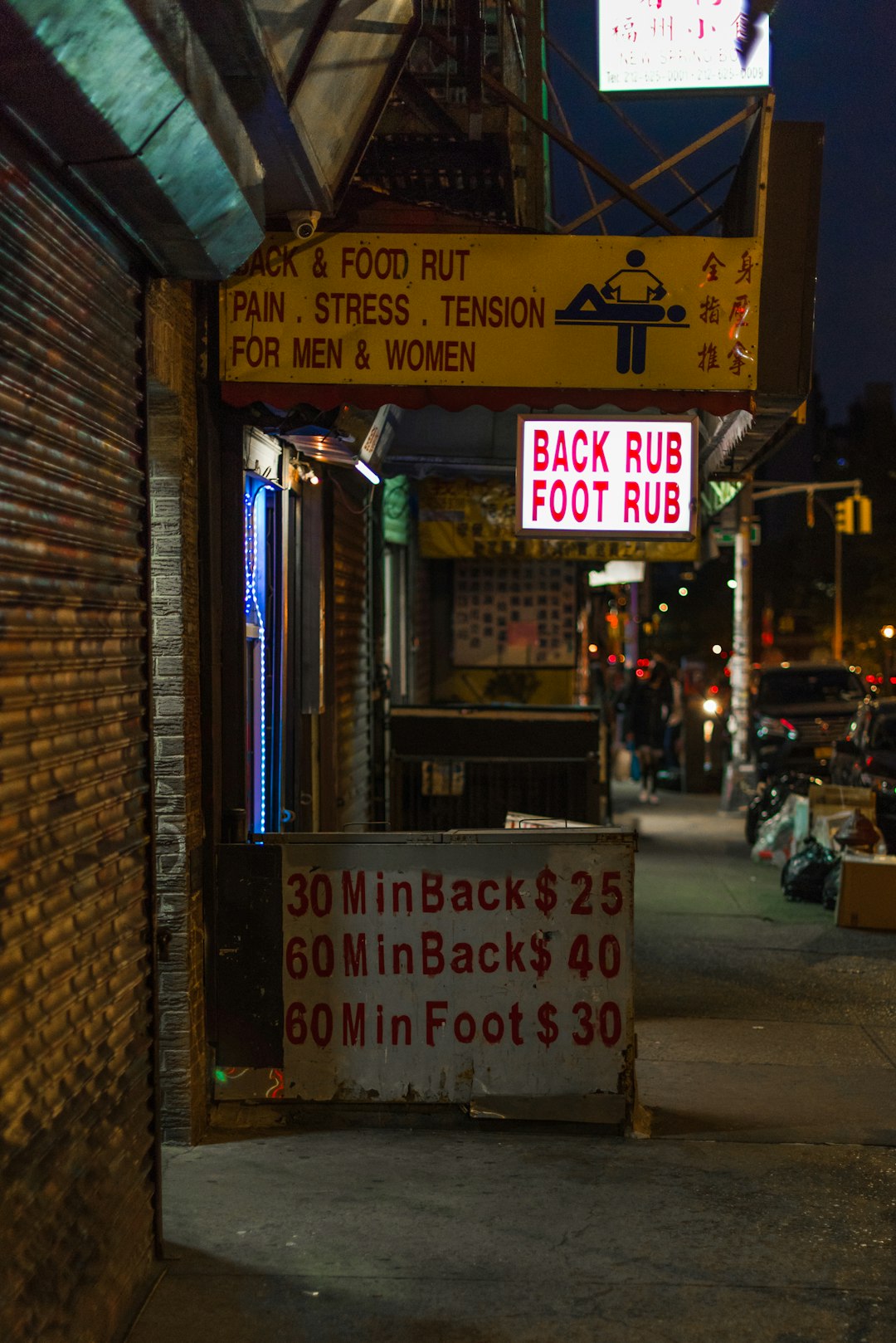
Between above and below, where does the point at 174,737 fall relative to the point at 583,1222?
above

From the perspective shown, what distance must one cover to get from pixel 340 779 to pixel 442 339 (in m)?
4.39

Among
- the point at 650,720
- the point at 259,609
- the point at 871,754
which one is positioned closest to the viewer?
the point at 259,609

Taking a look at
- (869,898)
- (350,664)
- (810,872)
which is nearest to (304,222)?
(350,664)

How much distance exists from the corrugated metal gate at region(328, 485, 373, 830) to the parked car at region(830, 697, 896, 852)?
5.53m

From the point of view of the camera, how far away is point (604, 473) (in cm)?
699

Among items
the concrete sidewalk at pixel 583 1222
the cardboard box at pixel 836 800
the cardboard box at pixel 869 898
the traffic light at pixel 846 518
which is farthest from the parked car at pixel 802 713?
the concrete sidewalk at pixel 583 1222

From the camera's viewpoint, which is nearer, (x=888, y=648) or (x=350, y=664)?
(x=350, y=664)

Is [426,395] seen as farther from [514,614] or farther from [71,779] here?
[514,614]

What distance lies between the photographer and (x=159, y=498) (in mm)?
5676

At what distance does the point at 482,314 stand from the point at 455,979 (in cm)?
293

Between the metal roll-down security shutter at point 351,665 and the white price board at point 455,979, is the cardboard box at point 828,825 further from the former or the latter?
the white price board at point 455,979

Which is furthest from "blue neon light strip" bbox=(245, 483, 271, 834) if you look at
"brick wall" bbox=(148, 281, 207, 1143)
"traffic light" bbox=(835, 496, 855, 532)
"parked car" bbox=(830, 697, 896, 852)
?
"traffic light" bbox=(835, 496, 855, 532)

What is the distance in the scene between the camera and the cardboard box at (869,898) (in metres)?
10.8

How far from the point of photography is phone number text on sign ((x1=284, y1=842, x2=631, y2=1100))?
5883mm
